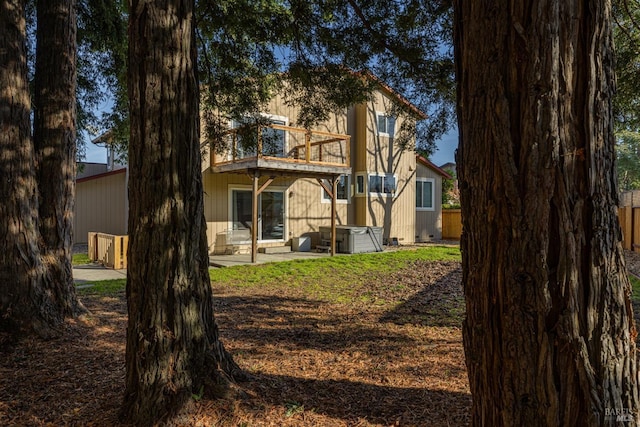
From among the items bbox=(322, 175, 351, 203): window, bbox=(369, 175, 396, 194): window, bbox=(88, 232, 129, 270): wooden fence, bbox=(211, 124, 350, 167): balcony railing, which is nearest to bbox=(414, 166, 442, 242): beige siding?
bbox=(369, 175, 396, 194): window

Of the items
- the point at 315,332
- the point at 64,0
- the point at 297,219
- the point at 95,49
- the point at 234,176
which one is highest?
the point at 95,49

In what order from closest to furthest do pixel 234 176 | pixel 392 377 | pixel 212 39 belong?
1. pixel 392 377
2. pixel 212 39
3. pixel 234 176

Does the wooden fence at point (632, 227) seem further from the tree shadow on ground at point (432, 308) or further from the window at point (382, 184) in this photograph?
the window at point (382, 184)

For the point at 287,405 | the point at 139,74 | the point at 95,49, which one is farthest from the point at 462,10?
the point at 95,49

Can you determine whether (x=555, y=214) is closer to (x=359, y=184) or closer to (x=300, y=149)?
(x=300, y=149)

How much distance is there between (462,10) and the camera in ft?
5.04

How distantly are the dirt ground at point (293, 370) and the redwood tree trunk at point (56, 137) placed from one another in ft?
2.30

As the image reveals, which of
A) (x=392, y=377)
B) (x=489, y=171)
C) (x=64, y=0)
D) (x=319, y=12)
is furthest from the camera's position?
(x=319, y=12)

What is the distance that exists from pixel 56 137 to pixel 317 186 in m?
11.1

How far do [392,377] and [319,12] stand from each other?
4.78m

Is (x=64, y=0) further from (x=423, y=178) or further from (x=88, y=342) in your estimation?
(x=423, y=178)

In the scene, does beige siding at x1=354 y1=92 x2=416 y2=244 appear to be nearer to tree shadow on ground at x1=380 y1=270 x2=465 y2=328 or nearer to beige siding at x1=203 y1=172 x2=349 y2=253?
beige siding at x1=203 y1=172 x2=349 y2=253

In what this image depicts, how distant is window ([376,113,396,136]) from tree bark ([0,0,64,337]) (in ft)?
44.8

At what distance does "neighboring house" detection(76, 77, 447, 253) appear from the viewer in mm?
12820
